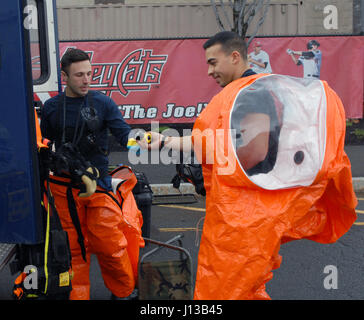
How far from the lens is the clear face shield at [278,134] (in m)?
2.50

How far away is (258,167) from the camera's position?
8.26 feet

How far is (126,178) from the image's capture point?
379 centimetres

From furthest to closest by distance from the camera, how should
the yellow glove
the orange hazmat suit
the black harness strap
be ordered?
the black harness strap < the yellow glove < the orange hazmat suit

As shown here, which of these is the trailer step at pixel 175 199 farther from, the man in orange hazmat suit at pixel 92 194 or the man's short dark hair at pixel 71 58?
the man's short dark hair at pixel 71 58

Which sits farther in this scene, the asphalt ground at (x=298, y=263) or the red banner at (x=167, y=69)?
the red banner at (x=167, y=69)

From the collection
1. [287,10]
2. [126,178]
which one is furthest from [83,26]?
[126,178]

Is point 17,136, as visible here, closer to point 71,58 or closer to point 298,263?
point 71,58

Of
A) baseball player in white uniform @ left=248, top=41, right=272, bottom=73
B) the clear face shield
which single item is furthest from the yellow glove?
baseball player in white uniform @ left=248, top=41, right=272, bottom=73

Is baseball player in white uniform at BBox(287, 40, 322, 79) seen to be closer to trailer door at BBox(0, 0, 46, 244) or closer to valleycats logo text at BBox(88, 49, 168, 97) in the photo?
valleycats logo text at BBox(88, 49, 168, 97)

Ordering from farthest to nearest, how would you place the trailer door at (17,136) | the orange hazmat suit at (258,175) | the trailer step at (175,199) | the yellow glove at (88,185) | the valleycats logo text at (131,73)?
the valleycats logo text at (131,73), the trailer step at (175,199), the yellow glove at (88,185), the trailer door at (17,136), the orange hazmat suit at (258,175)

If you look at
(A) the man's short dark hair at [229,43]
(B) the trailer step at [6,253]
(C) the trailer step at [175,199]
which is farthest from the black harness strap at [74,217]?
(C) the trailer step at [175,199]

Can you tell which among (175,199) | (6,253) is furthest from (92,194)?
(175,199)

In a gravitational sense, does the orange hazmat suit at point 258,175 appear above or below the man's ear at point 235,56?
below

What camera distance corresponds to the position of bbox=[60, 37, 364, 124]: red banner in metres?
10.7
